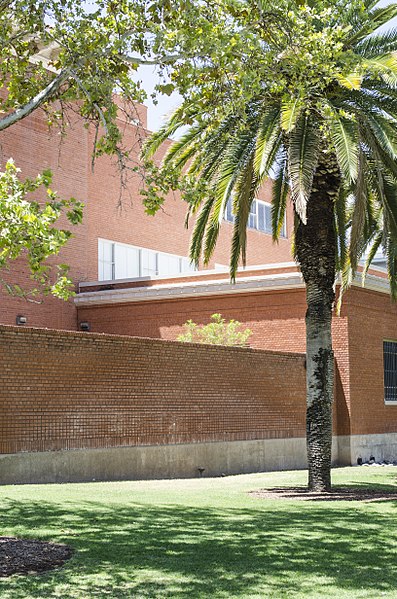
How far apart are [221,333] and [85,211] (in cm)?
955

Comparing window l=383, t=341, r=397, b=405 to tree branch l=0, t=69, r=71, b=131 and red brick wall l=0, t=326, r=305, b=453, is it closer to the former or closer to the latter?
red brick wall l=0, t=326, r=305, b=453

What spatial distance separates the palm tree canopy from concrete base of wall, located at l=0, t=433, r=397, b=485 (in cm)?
444

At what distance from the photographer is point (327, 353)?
17000mm

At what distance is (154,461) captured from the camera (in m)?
20.3

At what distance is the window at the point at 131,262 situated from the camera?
35.5 meters

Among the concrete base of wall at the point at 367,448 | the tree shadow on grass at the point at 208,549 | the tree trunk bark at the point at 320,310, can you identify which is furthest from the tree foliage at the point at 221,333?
the tree shadow on grass at the point at 208,549

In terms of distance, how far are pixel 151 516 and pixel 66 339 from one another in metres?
6.18

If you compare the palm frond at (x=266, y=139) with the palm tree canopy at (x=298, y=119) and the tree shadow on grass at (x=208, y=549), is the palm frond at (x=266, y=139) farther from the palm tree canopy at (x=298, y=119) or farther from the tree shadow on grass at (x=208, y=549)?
the tree shadow on grass at (x=208, y=549)

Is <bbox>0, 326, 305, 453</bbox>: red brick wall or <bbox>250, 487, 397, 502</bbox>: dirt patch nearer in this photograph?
<bbox>250, 487, 397, 502</bbox>: dirt patch

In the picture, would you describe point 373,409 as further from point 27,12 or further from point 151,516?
point 27,12

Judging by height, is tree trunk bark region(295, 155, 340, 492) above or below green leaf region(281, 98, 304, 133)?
below

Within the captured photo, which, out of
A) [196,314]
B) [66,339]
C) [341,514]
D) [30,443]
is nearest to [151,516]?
[341,514]

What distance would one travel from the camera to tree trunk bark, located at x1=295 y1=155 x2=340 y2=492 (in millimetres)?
17016

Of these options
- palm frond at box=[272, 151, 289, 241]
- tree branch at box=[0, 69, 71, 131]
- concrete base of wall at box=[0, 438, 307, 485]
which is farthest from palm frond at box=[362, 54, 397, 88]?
concrete base of wall at box=[0, 438, 307, 485]
